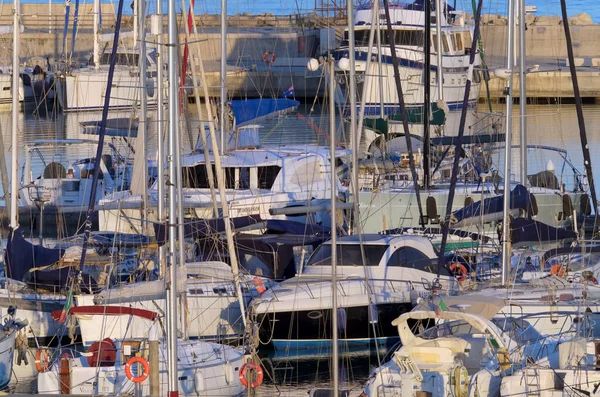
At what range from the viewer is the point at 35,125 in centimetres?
4203

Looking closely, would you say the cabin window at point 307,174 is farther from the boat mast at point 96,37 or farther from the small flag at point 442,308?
the boat mast at point 96,37

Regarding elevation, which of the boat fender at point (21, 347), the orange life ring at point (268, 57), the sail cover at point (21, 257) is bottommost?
the boat fender at point (21, 347)

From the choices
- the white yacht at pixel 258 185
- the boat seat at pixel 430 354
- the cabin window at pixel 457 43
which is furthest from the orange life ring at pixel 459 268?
the cabin window at pixel 457 43

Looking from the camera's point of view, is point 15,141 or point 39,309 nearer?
point 39,309

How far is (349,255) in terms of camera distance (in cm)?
1780

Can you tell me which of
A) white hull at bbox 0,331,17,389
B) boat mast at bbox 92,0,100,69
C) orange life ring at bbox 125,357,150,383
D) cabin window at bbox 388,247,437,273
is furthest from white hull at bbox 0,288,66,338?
boat mast at bbox 92,0,100,69

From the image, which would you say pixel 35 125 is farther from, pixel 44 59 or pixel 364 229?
pixel 364 229

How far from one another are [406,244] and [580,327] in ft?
11.5

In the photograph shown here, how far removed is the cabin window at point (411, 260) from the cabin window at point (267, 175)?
17.7 feet

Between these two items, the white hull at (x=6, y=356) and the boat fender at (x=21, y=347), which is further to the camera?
the boat fender at (x=21, y=347)

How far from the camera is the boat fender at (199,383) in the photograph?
46.5ft

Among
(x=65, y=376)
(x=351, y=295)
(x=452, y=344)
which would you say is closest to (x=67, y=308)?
(x=65, y=376)

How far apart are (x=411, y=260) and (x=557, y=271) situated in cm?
189

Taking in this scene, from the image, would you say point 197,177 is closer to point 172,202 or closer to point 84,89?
point 172,202
